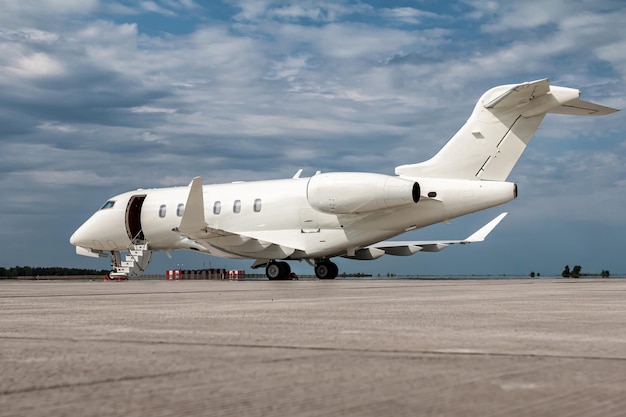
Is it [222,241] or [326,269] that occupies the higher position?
[222,241]

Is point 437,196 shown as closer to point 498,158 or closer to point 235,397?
point 498,158

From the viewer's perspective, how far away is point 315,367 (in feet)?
13.0

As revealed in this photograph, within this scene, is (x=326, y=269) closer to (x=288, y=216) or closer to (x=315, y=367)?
(x=288, y=216)

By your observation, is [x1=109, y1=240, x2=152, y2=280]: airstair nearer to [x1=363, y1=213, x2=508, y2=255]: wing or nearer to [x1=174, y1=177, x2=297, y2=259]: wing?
[x1=174, y1=177, x2=297, y2=259]: wing

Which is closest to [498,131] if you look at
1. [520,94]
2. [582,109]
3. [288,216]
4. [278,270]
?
[520,94]

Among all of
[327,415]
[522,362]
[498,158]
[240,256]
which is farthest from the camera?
[240,256]

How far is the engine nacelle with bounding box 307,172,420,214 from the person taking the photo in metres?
25.2

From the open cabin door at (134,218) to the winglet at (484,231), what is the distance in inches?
569

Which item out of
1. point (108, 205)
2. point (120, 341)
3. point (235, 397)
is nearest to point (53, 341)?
point (120, 341)

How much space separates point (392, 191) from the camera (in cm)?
2527

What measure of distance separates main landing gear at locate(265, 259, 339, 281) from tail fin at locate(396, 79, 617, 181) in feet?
20.8

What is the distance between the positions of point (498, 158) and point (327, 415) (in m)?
23.4

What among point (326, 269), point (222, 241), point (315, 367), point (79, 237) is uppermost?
point (79, 237)

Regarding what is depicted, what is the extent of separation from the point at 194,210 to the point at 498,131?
1092 cm
